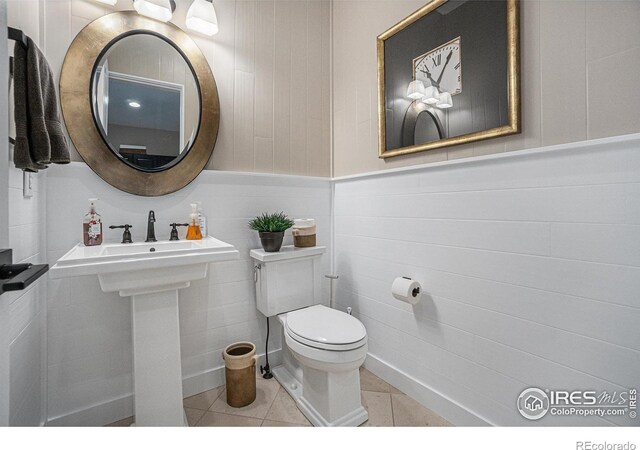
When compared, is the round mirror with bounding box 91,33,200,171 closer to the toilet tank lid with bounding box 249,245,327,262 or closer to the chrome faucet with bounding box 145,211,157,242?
the chrome faucet with bounding box 145,211,157,242

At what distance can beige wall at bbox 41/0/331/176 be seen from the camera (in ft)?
6.02

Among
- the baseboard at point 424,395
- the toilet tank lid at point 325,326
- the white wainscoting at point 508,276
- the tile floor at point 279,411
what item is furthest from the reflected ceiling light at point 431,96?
the tile floor at point 279,411

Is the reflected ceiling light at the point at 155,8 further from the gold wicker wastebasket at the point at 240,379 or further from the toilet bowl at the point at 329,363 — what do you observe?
the gold wicker wastebasket at the point at 240,379

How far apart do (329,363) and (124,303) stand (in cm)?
108

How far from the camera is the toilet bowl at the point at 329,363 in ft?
4.49

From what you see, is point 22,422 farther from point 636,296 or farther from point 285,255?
point 636,296

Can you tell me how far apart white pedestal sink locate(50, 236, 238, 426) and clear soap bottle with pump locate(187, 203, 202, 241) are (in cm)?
26

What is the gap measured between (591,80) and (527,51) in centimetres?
28

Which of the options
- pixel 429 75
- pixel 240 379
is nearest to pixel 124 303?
pixel 240 379

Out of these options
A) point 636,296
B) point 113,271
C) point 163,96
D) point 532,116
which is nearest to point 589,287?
point 636,296

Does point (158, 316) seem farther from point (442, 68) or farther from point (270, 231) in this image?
point (442, 68)

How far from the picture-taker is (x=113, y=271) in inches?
41.7

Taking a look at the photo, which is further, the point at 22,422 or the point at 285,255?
the point at 285,255

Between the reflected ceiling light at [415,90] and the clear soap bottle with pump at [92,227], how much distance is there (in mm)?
1697
